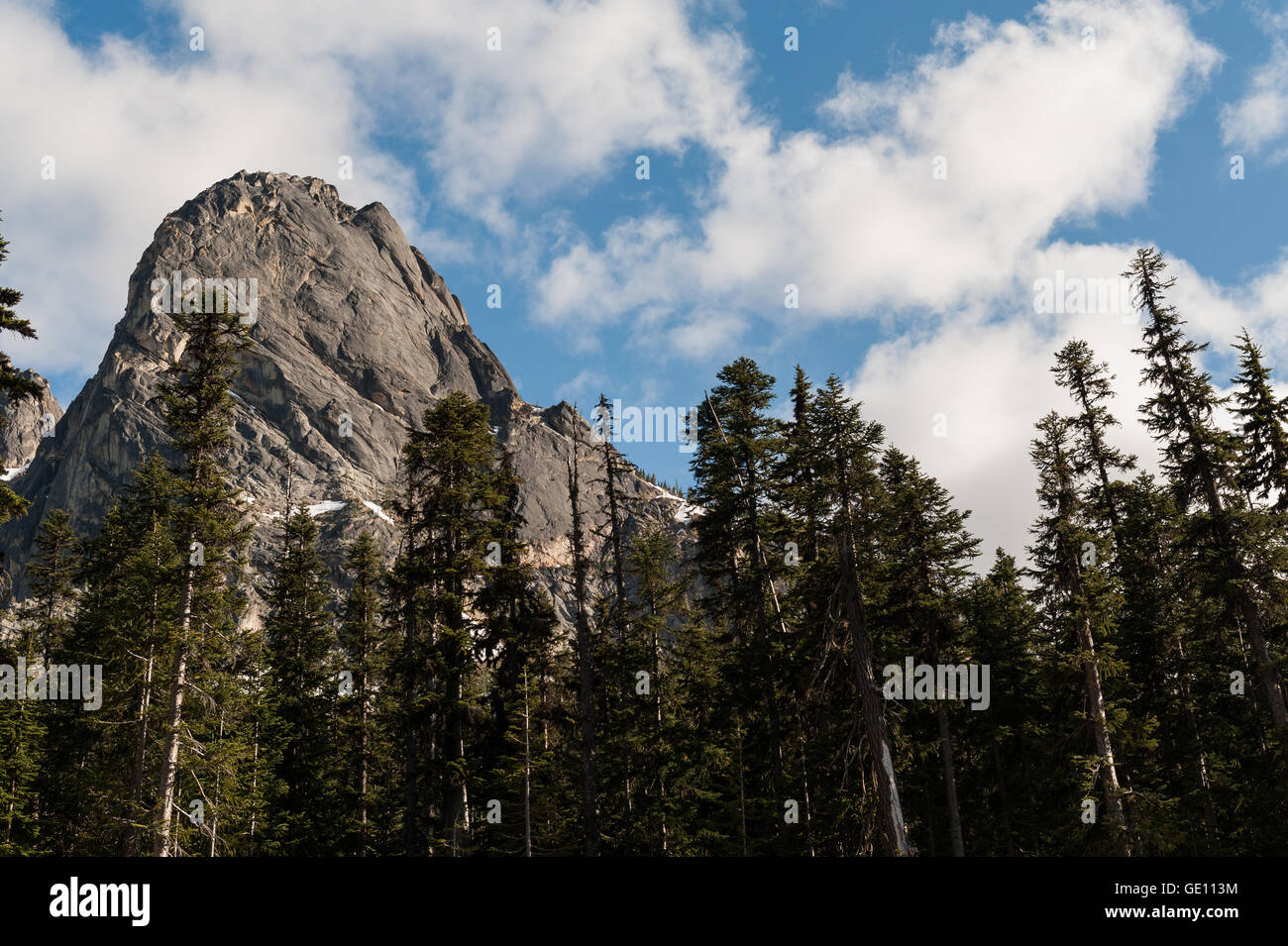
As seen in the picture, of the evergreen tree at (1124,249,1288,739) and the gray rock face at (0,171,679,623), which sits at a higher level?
the gray rock face at (0,171,679,623)

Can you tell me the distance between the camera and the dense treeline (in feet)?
76.1

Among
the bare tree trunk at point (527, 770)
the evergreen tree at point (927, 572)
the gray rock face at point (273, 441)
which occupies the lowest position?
the bare tree trunk at point (527, 770)

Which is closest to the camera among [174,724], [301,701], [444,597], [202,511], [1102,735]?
[174,724]

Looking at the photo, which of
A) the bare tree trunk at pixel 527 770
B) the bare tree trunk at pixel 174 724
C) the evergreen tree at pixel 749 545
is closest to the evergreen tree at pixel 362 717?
the bare tree trunk at pixel 527 770

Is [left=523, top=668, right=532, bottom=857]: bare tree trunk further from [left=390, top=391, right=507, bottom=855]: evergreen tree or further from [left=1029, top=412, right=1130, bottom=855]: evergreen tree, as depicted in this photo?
[left=1029, top=412, right=1130, bottom=855]: evergreen tree

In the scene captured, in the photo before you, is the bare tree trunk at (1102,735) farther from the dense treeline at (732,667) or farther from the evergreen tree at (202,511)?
the evergreen tree at (202,511)

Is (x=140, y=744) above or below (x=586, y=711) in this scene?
below

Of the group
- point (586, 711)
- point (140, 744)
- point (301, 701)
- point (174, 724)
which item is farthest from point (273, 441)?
point (586, 711)

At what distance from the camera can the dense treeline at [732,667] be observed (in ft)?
76.1

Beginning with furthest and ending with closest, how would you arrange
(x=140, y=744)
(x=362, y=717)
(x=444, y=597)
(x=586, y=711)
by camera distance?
(x=362, y=717)
(x=444, y=597)
(x=586, y=711)
(x=140, y=744)

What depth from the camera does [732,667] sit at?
27.0 m

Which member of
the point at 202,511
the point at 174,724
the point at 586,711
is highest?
the point at 202,511

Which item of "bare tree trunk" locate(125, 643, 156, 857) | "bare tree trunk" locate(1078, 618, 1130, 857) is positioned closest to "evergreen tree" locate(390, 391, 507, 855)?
A: "bare tree trunk" locate(125, 643, 156, 857)

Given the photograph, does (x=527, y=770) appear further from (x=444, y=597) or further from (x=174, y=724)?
(x=174, y=724)
